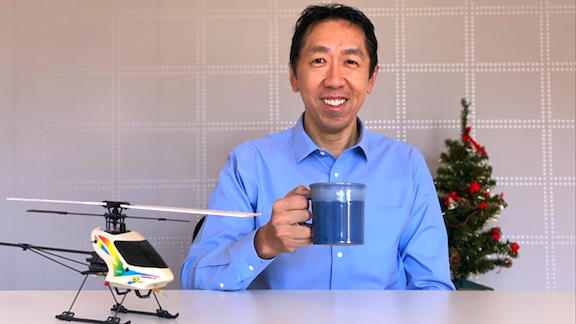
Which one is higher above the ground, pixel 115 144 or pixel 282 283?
pixel 115 144

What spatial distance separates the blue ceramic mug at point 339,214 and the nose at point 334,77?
76 cm

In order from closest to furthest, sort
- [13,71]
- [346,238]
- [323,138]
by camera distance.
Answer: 1. [346,238]
2. [323,138]
3. [13,71]

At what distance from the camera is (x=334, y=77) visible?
177 centimetres

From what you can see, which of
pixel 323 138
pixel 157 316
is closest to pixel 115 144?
pixel 323 138

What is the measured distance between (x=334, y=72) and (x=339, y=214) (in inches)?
33.3

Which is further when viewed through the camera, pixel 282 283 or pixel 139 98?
pixel 139 98

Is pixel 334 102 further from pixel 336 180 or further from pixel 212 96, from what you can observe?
pixel 212 96

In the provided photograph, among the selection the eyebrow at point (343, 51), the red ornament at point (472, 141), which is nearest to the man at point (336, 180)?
the eyebrow at point (343, 51)

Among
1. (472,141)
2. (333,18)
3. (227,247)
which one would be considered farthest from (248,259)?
(472,141)

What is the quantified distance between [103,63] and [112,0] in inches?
17.6

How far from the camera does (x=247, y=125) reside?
3602 mm

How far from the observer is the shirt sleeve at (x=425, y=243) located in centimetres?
171

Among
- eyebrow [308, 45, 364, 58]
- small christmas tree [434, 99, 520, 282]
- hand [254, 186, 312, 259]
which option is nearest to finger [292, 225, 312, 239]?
hand [254, 186, 312, 259]

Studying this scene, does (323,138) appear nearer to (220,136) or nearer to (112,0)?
(220,136)
